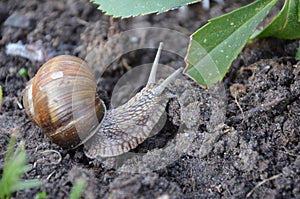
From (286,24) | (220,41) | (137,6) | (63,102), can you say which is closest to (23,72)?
(63,102)

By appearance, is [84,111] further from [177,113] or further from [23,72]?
[23,72]

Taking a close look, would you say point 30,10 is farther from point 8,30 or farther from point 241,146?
point 241,146

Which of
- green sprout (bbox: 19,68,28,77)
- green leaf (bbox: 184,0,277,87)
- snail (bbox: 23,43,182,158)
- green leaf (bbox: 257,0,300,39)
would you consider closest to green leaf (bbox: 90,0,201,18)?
green leaf (bbox: 184,0,277,87)

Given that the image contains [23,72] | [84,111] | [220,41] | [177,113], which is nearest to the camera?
[220,41]

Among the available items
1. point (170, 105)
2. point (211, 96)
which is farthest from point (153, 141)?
point (211, 96)

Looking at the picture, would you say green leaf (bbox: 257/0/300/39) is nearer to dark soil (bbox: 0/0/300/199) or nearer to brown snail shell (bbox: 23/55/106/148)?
dark soil (bbox: 0/0/300/199)

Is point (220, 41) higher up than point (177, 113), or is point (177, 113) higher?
point (220, 41)
